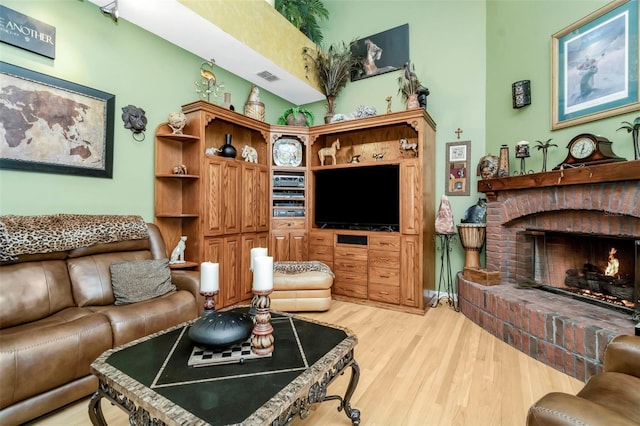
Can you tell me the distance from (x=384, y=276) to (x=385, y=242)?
0.41 m

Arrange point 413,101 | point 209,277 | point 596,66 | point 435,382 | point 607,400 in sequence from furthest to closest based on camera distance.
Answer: point 413,101
point 596,66
point 435,382
point 209,277
point 607,400

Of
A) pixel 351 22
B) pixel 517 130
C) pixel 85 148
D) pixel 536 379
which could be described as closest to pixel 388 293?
pixel 536 379

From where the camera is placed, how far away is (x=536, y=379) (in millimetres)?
1985

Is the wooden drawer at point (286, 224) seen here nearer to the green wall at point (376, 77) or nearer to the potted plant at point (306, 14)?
the green wall at point (376, 77)

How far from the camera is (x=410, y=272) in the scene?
3373mm

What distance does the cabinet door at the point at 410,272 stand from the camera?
3332 mm

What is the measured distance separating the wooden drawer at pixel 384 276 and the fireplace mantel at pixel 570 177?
1359mm

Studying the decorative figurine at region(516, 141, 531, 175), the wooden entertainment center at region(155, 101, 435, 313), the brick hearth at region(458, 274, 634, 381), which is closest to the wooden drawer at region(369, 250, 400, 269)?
the wooden entertainment center at region(155, 101, 435, 313)

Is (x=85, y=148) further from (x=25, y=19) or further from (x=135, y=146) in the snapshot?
(x=25, y=19)

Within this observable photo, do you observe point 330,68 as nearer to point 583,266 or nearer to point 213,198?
point 213,198

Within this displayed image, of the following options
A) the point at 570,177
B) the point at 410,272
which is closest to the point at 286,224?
the point at 410,272

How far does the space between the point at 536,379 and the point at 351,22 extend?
4.92m

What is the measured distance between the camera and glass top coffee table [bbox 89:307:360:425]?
0.97 m

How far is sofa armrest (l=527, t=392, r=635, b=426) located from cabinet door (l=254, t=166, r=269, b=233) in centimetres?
328
